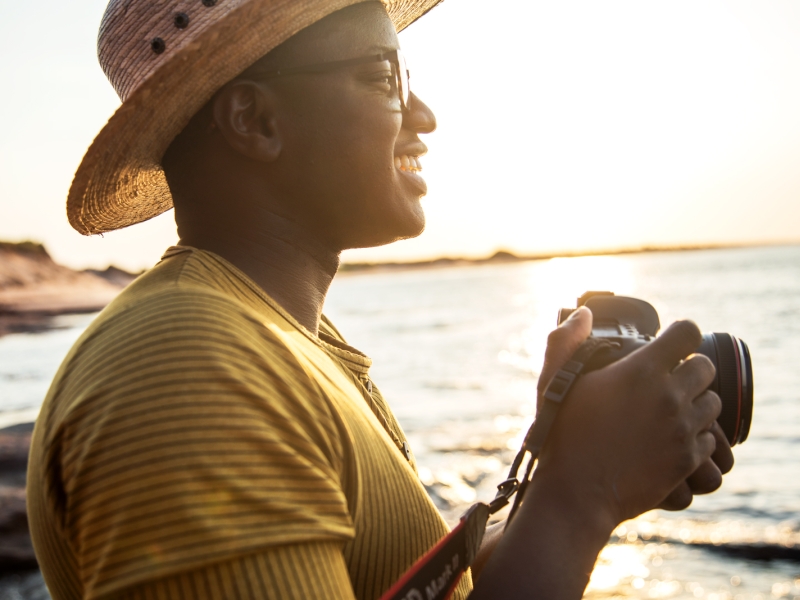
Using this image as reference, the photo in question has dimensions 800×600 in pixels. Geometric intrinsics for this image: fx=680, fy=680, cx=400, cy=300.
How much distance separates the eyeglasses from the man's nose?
0.10 feet

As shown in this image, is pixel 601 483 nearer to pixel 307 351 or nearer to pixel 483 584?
pixel 483 584

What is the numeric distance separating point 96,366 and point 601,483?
0.92m

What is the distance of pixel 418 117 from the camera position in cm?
199

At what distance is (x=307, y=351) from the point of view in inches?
53.7

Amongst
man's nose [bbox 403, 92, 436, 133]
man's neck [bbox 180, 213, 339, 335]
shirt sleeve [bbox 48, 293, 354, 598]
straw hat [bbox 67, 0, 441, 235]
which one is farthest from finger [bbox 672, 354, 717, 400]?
straw hat [bbox 67, 0, 441, 235]

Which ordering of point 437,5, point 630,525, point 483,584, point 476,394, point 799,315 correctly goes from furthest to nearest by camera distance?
1. point 799,315
2. point 476,394
3. point 630,525
4. point 437,5
5. point 483,584

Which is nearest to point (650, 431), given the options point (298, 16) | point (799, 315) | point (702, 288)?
point (298, 16)

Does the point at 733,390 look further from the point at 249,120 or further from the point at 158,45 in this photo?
the point at 158,45

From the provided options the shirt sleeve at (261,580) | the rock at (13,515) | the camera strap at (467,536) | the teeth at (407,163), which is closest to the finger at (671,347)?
the camera strap at (467,536)

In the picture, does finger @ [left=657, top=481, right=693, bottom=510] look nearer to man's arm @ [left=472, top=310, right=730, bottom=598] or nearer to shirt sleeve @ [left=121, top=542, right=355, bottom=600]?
man's arm @ [left=472, top=310, right=730, bottom=598]

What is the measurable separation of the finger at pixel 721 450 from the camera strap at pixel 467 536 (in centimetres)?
30

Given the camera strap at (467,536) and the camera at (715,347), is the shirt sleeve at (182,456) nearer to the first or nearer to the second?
the camera strap at (467,536)

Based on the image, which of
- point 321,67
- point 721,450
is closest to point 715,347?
point 721,450

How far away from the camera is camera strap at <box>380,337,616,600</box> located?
47.6 inches
